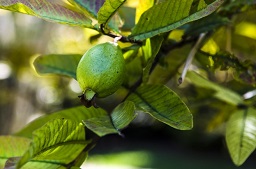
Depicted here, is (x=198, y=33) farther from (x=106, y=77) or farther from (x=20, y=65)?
(x=20, y=65)

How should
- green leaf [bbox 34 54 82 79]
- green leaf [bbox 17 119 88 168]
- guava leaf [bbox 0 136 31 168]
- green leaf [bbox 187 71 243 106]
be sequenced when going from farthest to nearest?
green leaf [bbox 187 71 243 106], green leaf [bbox 34 54 82 79], guava leaf [bbox 0 136 31 168], green leaf [bbox 17 119 88 168]

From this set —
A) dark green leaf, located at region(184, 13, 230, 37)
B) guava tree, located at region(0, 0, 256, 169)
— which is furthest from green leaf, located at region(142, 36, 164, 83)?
dark green leaf, located at region(184, 13, 230, 37)

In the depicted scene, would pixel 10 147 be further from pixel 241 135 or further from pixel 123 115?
pixel 241 135

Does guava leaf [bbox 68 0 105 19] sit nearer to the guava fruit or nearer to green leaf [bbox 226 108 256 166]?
the guava fruit

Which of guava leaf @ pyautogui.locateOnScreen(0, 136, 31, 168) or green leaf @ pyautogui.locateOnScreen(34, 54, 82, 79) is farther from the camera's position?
green leaf @ pyautogui.locateOnScreen(34, 54, 82, 79)

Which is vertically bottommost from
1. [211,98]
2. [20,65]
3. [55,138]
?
[20,65]

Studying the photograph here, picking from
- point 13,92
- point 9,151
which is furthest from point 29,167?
point 13,92
